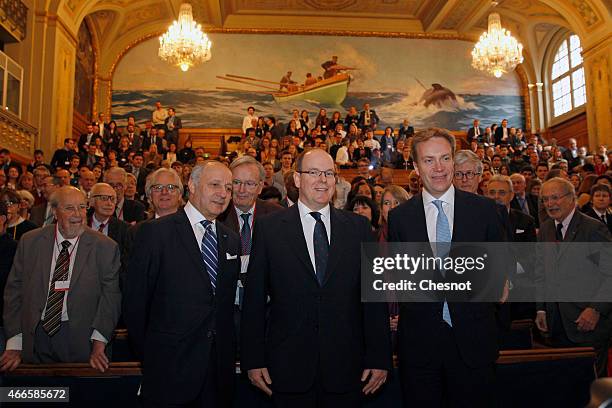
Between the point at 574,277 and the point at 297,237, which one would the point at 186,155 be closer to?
the point at 574,277

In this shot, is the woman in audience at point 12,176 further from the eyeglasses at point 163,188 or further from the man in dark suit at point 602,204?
the man in dark suit at point 602,204

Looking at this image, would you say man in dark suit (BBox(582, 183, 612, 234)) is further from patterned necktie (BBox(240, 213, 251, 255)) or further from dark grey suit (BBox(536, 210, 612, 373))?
patterned necktie (BBox(240, 213, 251, 255))

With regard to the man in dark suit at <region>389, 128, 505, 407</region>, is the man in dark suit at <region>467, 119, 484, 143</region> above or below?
above

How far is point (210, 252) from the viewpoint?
7.53 feet

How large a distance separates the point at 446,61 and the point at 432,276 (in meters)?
17.3

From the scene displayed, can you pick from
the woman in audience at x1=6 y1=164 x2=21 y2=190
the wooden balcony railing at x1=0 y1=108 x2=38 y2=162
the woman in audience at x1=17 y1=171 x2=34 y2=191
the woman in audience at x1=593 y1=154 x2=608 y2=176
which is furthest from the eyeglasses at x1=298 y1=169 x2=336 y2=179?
the wooden balcony railing at x1=0 y1=108 x2=38 y2=162

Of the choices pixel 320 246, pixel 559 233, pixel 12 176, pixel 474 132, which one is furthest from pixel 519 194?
pixel 474 132

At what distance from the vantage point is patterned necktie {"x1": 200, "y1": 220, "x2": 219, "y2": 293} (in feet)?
7.43

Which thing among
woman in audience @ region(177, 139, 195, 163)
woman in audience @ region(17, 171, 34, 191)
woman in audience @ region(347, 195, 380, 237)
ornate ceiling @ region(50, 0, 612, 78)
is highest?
ornate ceiling @ region(50, 0, 612, 78)

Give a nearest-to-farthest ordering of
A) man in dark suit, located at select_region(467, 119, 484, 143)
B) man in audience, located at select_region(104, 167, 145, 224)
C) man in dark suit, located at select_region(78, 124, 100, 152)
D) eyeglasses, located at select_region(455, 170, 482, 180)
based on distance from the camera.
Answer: eyeglasses, located at select_region(455, 170, 482, 180), man in audience, located at select_region(104, 167, 145, 224), man in dark suit, located at select_region(78, 124, 100, 152), man in dark suit, located at select_region(467, 119, 484, 143)

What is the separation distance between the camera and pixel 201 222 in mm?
2357

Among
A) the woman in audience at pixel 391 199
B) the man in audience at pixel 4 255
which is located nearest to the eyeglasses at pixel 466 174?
the woman in audience at pixel 391 199

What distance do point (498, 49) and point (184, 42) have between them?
8.06 metres

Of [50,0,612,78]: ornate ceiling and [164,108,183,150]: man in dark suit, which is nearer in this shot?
[164,108,183,150]: man in dark suit
